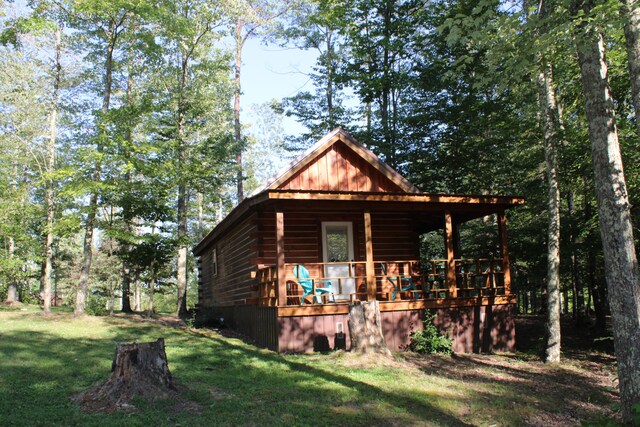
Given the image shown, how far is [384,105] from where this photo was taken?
22.2 m

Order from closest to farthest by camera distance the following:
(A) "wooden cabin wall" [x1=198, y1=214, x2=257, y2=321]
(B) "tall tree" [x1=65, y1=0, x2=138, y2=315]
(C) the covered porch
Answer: (C) the covered porch → (A) "wooden cabin wall" [x1=198, y1=214, x2=257, y2=321] → (B) "tall tree" [x1=65, y1=0, x2=138, y2=315]

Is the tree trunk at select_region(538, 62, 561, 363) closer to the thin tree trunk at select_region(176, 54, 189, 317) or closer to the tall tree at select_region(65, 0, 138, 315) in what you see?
the tall tree at select_region(65, 0, 138, 315)

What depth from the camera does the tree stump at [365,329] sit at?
31.9 ft

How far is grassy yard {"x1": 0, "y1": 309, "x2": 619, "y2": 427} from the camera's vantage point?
6.07 metres

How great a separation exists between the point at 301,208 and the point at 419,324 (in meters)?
3.97

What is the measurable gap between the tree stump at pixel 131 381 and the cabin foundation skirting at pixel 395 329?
4063mm

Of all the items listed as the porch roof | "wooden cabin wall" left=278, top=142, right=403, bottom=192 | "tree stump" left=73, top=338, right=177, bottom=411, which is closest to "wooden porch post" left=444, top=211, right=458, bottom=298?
the porch roof

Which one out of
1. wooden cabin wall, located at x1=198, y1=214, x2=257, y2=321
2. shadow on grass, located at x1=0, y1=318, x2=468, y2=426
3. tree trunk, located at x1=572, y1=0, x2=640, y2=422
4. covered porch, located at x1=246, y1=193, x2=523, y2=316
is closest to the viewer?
tree trunk, located at x1=572, y1=0, x2=640, y2=422

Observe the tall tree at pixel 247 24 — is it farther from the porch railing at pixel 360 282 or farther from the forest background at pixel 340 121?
the porch railing at pixel 360 282

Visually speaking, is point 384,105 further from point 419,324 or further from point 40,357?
point 40,357

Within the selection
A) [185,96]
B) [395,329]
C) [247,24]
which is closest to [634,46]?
[395,329]

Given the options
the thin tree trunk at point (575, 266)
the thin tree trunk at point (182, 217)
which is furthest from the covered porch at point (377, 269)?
the thin tree trunk at point (182, 217)

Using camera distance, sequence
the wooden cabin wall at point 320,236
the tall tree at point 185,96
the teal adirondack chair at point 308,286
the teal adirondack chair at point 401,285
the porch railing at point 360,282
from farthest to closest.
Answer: the tall tree at point 185,96, the wooden cabin wall at point 320,236, the teal adirondack chair at point 401,285, the porch railing at point 360,282, the teal adirondack chair at point 308,286

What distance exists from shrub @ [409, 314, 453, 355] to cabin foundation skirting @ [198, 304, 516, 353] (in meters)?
0.17
